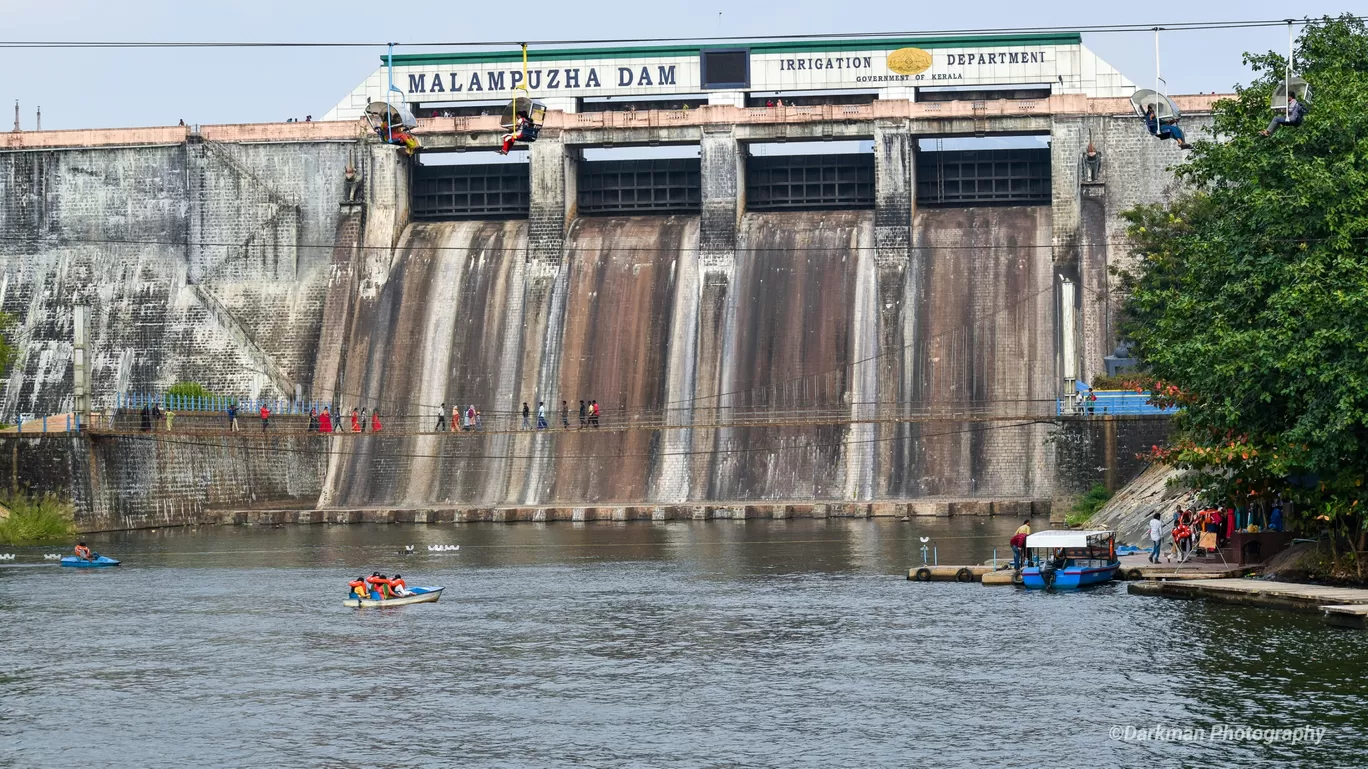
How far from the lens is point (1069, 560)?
170 feet

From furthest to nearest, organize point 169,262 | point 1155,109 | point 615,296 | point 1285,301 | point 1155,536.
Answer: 1. point 169,262
2. point 615,296
3. point 1155,536
4. point 1155,109
5. point 1285,301

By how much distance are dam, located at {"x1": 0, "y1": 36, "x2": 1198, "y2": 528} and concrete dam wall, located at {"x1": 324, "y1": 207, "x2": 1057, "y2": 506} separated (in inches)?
5.6

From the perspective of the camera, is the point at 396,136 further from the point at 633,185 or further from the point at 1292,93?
the point at 633,185

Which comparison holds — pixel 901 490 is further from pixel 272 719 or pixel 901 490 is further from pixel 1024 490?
pixel 272 719

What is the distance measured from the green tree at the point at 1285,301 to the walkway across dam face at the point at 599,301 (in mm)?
30384

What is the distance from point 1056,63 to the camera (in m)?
92.2

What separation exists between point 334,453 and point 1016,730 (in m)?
59.6

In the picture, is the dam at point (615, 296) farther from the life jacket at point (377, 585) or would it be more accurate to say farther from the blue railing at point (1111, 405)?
the life jacket at point (377, 585)

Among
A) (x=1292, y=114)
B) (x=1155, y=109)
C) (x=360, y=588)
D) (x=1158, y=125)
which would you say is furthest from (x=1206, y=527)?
(x=360, y=588)

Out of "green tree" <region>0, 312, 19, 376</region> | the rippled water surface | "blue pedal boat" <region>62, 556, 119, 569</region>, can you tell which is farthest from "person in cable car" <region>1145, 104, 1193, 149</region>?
"green tree" <region>0, 312, 19, 376</region>

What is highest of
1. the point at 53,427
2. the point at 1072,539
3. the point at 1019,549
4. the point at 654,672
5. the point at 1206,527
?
the point at 53,427

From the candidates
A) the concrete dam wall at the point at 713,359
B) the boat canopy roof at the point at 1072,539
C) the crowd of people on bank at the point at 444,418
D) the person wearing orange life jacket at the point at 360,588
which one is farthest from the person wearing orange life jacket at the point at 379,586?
the crowd of people on bank at the point at 444,418

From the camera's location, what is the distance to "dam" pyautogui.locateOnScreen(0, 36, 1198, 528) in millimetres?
82812

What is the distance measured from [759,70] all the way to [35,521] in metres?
42.5
